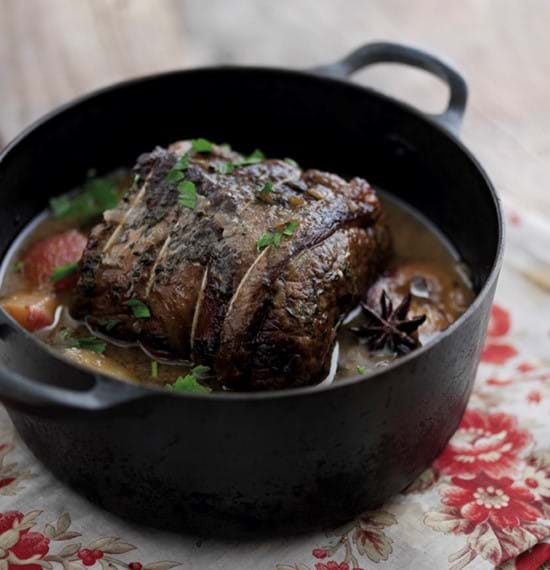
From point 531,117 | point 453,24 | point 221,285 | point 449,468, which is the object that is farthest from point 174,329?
point 453,24

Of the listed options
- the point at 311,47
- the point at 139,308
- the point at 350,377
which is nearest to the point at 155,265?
the point at 139,308

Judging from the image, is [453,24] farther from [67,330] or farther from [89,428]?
[89,428]

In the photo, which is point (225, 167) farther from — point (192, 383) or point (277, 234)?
point (192, 383)

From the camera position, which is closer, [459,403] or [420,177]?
[459,403]

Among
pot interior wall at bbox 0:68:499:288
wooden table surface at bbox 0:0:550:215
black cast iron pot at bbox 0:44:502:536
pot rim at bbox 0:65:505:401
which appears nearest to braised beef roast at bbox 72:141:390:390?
pot rim at bbox 0:65:505:401

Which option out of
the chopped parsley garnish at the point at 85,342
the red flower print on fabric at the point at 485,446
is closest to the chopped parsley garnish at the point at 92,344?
the chopped parsley garnish at the point at 85,342

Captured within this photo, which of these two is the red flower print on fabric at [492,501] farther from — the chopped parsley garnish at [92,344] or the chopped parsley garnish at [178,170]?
the chopped parsley garnish at [178,170]
